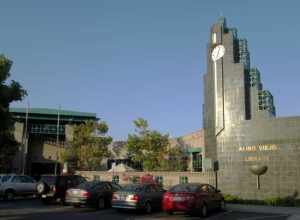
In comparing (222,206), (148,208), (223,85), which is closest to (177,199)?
(148,208)

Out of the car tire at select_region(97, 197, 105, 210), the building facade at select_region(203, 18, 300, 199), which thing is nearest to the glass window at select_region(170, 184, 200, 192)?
the car tire at select_region(97, 197, 105, 210)

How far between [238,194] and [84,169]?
27141 mm

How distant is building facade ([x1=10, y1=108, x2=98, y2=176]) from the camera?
54.9m

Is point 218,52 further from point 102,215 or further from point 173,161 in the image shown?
point 173,161

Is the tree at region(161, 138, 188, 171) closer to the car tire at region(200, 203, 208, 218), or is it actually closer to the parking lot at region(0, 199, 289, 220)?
the parking lot at region(0, 199, 289, 220)

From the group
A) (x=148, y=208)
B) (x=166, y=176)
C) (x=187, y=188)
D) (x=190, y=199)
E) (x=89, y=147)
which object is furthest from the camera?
(x=89, y=147)

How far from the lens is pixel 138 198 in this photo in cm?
1814

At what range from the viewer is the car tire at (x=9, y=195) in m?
25.6

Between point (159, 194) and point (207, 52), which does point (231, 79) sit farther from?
point (159, 194)

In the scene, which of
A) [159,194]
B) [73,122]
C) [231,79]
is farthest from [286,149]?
[73,122]

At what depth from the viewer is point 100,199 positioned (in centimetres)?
2050

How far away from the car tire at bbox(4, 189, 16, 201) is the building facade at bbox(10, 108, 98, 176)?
87.5ft

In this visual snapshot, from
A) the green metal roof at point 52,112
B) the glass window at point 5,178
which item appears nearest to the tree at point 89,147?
the green metal roof at point 52,112

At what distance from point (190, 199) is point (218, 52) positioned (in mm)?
11422
